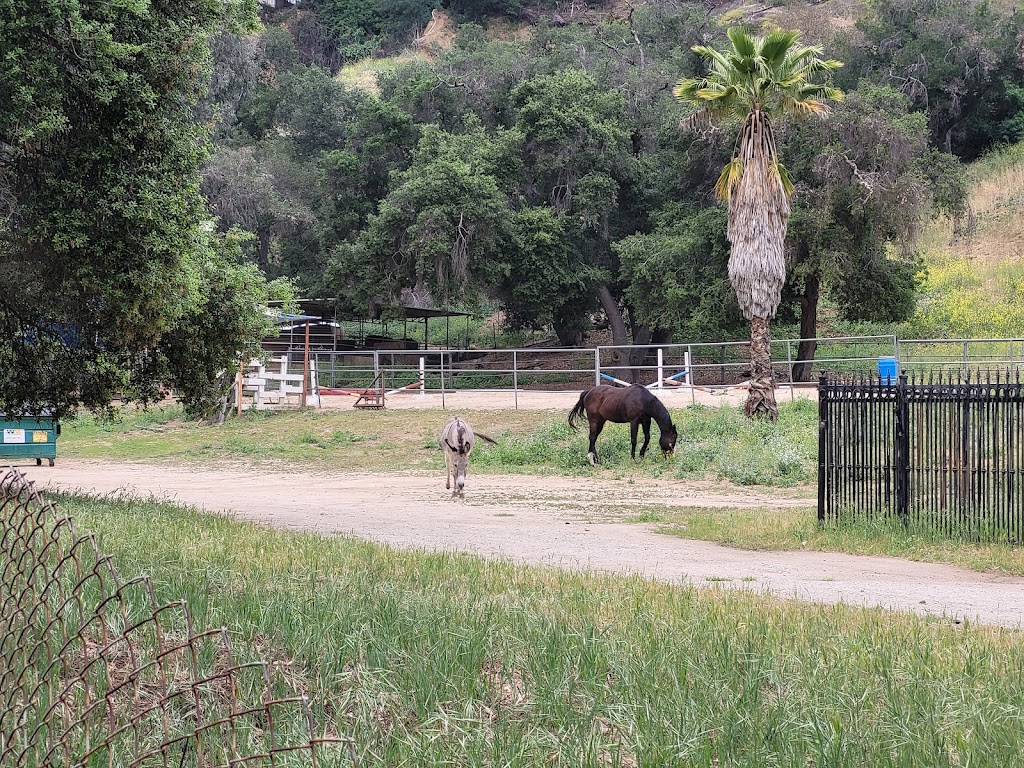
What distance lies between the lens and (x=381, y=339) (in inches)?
2133

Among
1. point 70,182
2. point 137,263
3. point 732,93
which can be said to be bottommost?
point 137,263

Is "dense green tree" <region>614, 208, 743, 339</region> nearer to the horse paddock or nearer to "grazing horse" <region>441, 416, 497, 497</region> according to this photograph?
the horse paddock

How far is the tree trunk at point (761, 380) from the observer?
2709cm

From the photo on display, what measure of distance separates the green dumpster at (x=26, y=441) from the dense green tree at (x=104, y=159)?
1155 cm

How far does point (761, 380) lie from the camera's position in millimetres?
27234

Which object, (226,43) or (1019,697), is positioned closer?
(1019,697)

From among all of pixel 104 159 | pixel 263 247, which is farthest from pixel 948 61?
pixel 104 159

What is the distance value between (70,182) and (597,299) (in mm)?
36266

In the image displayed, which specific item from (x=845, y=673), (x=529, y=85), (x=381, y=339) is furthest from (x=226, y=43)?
(x=845, y=673)

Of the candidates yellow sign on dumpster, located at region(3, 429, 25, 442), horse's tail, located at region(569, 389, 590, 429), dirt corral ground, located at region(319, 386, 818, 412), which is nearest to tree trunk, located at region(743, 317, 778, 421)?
dirt corral ground, located at region(319, 386, 818, 412)

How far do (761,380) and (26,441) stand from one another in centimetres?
1770

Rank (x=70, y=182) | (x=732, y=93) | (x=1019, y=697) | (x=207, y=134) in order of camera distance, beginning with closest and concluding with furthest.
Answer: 1. (x=1019, y=697)
2. (x=70, y=182)
3. (x=207, y=134)
4. (x=732, y=93)

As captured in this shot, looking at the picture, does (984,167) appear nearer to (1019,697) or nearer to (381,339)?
(381,339)

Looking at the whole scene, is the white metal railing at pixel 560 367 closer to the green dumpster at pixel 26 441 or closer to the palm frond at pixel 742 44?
the green dumpster at pixel 26 441
